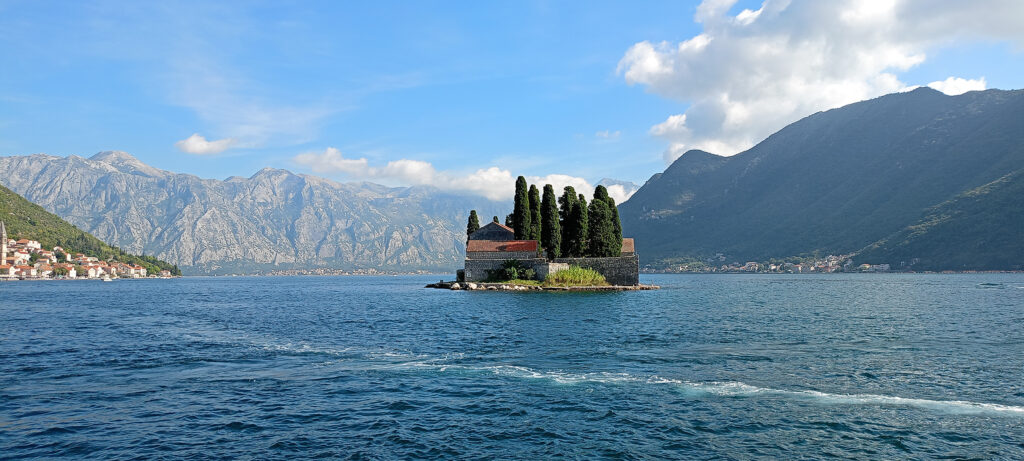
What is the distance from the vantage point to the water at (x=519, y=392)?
49.5ft

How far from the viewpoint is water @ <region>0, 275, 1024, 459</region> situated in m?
15.1

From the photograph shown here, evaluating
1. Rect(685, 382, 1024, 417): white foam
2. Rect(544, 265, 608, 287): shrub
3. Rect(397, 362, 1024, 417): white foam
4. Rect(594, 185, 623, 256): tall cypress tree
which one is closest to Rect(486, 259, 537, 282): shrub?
Rect(544, 265, 608, 287): shrub

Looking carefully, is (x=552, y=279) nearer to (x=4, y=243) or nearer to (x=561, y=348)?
(x=561, y=348)

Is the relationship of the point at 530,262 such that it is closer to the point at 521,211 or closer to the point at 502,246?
the point at 502,246

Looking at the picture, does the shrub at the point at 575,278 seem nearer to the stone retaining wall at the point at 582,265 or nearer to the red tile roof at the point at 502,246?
the stone retaining wall at the point at 582,265

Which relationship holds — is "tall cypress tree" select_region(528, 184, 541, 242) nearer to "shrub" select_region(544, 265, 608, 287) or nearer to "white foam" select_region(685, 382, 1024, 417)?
"shrub" select_region(544, 265, 608, 287)

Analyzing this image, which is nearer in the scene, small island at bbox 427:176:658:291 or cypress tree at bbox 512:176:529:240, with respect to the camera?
small island at bbox 427:176:658:291

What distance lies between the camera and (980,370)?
2436 centimetres

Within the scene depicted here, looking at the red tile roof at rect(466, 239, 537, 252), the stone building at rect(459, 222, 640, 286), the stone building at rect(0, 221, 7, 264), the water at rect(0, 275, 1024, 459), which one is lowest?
the water at rect(0, 275, 1024, 459)

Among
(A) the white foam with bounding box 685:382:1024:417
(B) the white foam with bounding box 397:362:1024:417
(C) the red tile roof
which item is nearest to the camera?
(A) the white foam with bounding box 685:382:1024:417

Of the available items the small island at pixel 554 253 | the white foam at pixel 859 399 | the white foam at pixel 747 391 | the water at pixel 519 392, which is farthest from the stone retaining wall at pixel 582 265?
the white foam at pixel 859 399

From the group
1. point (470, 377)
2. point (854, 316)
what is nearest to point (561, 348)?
point (470, 377)

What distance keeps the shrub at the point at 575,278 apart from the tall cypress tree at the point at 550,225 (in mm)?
5230

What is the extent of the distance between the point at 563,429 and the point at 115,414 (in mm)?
13886
